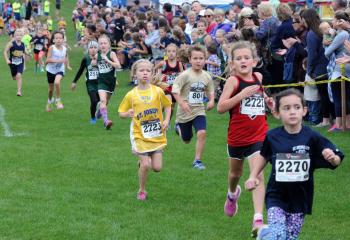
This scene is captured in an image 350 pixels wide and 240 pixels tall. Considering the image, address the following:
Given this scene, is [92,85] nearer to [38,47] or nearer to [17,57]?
[17,57]

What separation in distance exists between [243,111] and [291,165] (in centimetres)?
183

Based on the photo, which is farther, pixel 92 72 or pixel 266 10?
pixel 266 10

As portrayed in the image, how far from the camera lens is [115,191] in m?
9.66

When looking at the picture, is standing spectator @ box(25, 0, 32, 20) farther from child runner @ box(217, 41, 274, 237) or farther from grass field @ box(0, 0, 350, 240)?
child runner @ box(217, 41, 274, 237)

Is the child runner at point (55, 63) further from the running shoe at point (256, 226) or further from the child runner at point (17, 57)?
the running shoe at point (256, 226)

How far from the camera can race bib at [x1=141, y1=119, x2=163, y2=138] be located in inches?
362

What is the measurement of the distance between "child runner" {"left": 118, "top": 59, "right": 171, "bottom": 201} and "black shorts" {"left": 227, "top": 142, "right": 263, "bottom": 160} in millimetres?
1358

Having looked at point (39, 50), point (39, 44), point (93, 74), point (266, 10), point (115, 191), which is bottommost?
point (115, 191)

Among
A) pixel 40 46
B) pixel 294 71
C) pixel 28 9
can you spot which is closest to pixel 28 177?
pixel 294 71

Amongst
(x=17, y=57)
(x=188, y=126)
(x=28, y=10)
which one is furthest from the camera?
(x=28, y=10)

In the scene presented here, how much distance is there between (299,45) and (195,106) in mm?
4867

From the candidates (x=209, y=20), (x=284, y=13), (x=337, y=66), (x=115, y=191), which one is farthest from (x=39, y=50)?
(x=115, y=191)

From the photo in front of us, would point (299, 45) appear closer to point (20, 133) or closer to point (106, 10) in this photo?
point (20, 133)

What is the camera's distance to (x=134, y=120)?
9.27 meters
